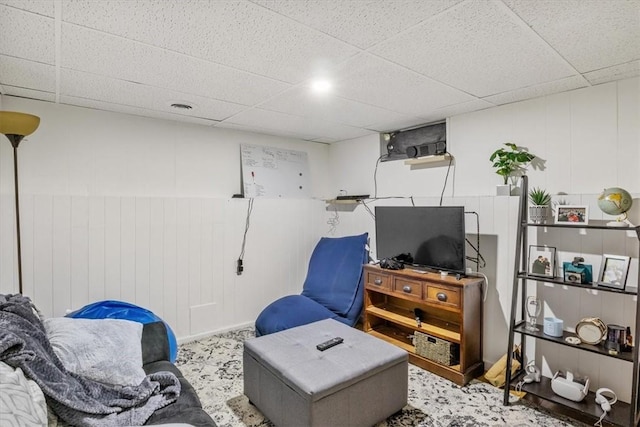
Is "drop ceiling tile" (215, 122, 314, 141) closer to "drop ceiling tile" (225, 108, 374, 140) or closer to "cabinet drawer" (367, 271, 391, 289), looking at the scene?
"drop ceiling tile" (225, 108, 374, 140)

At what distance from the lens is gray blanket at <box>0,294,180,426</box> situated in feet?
4.40

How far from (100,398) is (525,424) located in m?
2.42

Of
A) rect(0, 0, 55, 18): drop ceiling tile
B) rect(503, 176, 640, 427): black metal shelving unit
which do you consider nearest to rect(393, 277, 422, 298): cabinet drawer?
rect(503, 176, 640, 427): black metal shelving unit

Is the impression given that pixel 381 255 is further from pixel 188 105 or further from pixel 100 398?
pixel 100 398

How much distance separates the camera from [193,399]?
1705 millimetres

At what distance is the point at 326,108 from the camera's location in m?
2.92

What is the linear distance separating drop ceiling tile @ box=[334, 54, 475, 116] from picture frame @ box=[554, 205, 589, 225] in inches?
40.9

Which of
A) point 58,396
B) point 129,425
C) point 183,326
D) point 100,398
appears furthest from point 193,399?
point 183,326

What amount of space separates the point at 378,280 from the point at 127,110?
2751mm

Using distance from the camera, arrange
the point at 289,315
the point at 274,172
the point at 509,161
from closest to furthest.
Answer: the point at 509,161 < the point at 289,315 < the point at 274,172

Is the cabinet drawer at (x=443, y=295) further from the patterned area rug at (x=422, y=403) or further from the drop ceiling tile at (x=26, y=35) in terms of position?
the drop ceiling tile at (x=26, y=35)

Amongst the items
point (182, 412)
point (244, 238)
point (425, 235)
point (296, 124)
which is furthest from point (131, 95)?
point (425, 235)

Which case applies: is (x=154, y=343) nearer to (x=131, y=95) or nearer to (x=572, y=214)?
(x=131, y=95)

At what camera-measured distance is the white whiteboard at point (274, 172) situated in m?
3.88
